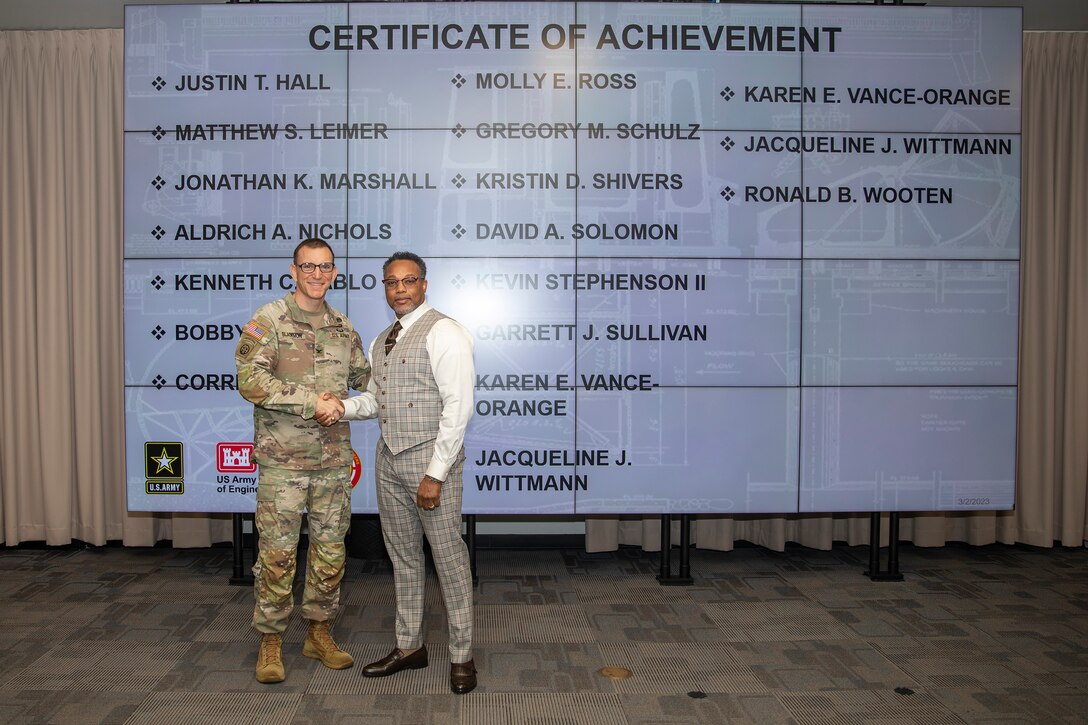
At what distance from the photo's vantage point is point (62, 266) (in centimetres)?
471

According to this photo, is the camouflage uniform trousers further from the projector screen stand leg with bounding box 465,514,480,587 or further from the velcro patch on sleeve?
the projector screen stand leg with bounding box 465,514,480,587

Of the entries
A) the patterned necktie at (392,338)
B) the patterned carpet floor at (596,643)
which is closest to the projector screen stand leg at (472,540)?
the patterned carpet floor at (596,643)

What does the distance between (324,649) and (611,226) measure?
96.9 inches

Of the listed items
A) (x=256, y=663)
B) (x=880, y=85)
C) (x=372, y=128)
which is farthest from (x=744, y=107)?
(x=256, y=663)

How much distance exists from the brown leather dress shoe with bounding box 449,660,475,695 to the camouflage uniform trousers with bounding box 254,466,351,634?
1.99 ft

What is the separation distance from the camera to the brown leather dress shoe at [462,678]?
294 centimetres

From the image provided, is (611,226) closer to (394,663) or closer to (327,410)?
(327,410)

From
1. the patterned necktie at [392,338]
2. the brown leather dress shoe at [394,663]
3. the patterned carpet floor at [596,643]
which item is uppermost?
the patterned necktie at [392,338]

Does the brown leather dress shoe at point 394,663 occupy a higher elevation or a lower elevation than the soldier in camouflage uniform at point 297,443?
lower

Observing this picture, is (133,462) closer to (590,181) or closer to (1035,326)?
(590,181)

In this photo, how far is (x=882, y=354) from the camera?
4.16 metres

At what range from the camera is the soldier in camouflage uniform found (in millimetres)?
2947

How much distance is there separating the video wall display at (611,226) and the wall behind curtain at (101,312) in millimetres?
831

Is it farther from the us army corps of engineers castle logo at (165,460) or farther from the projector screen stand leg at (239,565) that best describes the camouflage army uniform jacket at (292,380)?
the projector screen stand leg at (239,565)
